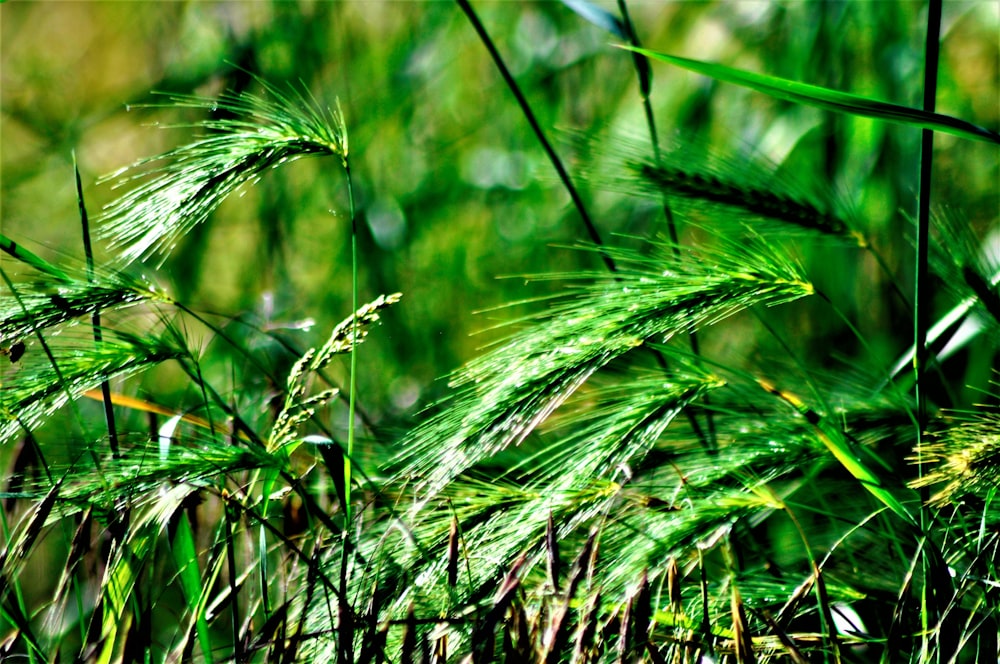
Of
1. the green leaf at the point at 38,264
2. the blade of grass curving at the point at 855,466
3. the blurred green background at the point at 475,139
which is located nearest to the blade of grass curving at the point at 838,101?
the blade of grass curving at the point at 855,466

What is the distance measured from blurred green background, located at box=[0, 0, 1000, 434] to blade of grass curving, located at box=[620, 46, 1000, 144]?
0.75 m

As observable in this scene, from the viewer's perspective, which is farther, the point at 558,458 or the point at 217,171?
the point at 558,458

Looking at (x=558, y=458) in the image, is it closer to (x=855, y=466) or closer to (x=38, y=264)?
(x=855, y=466)

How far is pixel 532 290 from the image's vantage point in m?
1.71

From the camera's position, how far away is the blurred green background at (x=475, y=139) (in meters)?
1.43

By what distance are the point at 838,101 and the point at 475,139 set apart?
1.44m

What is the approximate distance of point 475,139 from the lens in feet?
6.37

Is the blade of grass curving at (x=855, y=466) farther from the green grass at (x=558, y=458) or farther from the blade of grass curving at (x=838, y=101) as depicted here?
the blade of grass curving at (x=838, y=101)

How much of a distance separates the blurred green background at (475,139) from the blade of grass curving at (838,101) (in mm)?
748

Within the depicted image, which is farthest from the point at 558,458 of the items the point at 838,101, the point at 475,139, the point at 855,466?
the point at 475,139

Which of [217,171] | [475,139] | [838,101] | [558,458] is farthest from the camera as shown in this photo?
[475,139]

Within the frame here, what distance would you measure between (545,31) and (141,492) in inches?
53.3

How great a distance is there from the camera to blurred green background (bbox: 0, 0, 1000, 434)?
56.2 inches

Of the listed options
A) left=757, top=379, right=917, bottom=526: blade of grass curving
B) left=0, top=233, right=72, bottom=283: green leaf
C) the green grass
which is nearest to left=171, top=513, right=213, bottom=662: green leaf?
the green grass
